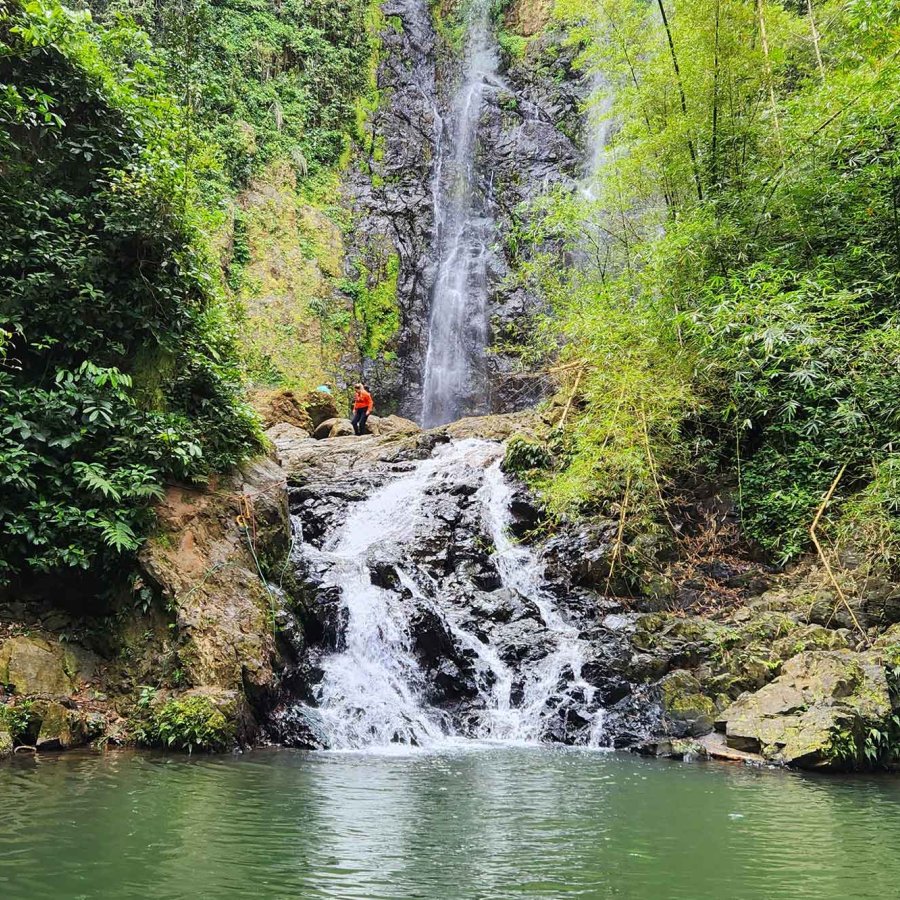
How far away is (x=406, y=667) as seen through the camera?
325 inches

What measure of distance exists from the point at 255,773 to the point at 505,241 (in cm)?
2144

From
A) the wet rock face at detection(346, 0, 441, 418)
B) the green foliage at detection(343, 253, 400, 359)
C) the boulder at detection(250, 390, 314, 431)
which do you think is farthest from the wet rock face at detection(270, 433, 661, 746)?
the green foliage at detection(343, 253, 400, 359)

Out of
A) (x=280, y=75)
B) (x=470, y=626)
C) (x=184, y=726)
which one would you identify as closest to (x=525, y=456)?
(x=470, y=626)

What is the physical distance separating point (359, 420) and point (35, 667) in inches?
424

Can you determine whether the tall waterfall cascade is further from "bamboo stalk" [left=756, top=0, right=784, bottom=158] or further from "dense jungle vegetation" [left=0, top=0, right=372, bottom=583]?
"bamboo stalk" [left=756, top=0, right=784, bottom=158]

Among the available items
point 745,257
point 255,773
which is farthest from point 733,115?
point 255,773

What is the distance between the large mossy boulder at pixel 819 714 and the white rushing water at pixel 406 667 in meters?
1.57

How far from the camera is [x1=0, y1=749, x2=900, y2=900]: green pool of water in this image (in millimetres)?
3188

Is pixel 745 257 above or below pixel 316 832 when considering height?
above

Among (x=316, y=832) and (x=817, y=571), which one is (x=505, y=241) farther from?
(x=316, y=832)

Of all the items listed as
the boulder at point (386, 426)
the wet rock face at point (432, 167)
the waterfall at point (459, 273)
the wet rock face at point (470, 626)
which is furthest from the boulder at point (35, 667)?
the waterfall at point (459, 273)

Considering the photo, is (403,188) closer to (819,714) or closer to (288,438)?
(288,438)

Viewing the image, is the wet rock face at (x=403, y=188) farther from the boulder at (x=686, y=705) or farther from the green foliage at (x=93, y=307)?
the boulder at (x=686, y=705)

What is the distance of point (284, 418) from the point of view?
54.9ft
